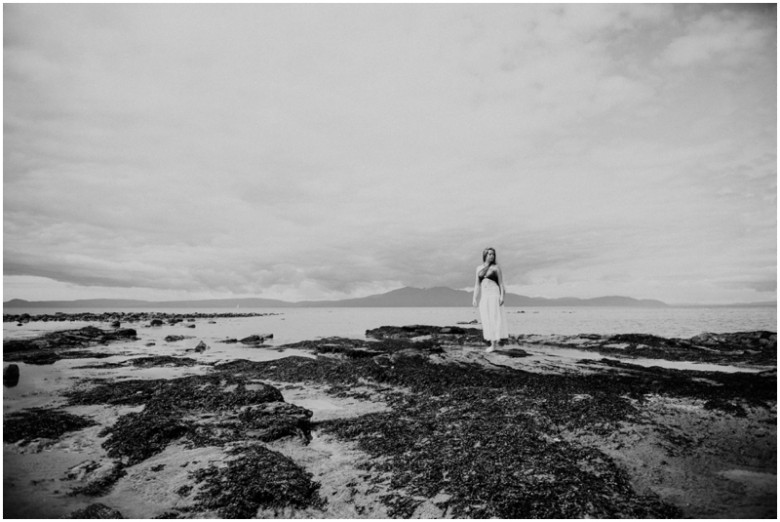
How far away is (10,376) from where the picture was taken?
9828 millimetres

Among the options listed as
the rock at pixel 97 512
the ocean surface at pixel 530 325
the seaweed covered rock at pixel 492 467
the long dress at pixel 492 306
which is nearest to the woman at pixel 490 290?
the long dress at pixel 492 306

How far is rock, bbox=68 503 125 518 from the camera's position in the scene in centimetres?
360

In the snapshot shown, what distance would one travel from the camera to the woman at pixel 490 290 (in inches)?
452

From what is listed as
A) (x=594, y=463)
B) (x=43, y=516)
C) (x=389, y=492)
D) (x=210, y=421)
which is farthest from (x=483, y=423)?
(x=43, y=516)

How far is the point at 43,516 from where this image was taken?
12.6ft

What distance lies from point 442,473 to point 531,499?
39.9 inches

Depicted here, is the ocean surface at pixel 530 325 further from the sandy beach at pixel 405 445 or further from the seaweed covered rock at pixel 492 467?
the seaweed covered rock at pixel 492 467

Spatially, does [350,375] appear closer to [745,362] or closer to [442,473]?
[442,473]

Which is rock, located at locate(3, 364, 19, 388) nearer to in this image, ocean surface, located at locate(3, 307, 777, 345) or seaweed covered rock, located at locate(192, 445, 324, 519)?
seaweed covered rock, located at locate(192, 445, 324, 519)

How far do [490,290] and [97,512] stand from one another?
10.1 meters

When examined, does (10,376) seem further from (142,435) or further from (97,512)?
(97,512)

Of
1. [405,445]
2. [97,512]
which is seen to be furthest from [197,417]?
[405,445]

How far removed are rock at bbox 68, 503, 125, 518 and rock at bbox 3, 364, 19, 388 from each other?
891 cm

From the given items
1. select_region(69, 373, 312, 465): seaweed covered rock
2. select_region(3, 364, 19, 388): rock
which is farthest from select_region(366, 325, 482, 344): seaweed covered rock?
select_region(3, 364, 19, 388): rock
